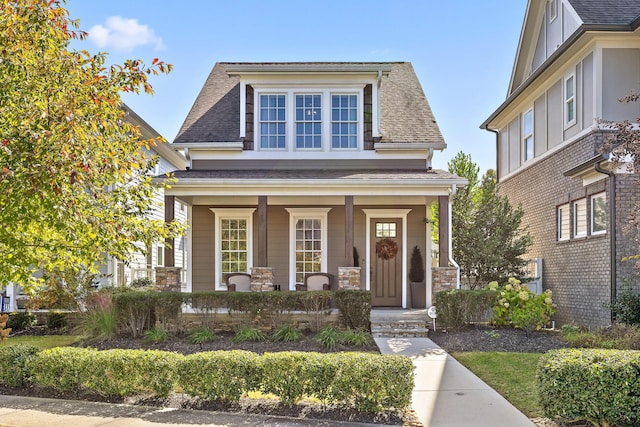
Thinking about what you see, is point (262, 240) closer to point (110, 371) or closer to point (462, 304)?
point (462, 304)

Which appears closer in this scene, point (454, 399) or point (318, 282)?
point (454, 399)

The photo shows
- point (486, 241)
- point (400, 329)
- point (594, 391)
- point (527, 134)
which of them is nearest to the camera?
point (594, 391)

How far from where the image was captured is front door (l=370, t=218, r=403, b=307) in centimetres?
1569

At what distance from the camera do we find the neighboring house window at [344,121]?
15531mm

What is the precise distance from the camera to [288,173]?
48.7ft

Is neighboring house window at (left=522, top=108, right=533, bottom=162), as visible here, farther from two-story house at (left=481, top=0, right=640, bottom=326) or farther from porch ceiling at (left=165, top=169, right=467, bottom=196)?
porch ceiling at (left=165, top=169, right=467, bottom=196)

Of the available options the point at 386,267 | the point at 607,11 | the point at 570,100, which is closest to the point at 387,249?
the point at 386,267

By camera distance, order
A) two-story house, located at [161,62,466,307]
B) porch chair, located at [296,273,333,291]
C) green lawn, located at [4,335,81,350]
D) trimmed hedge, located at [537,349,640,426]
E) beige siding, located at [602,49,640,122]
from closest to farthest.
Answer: trimmed hedge, located at [537,349,640,426], green lawn, located at [4,335,81,350], beige siding, located at [602,49,640,122], porch chair, located at [296,273,333,291], two-story house, located at [161,62,466,307]

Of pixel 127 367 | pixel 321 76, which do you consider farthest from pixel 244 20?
pixel 127 367

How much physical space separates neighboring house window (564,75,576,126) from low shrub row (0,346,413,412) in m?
9.99

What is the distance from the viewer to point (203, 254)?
16062 millimetres

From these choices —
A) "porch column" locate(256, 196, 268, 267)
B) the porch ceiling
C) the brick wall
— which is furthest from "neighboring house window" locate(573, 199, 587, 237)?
"porch column" locate(256, 196, 268, 267)

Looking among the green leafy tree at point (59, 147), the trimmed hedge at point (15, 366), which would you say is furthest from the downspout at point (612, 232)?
the trimmed hedge at point (15, 366)

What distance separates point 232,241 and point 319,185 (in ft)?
11.8
